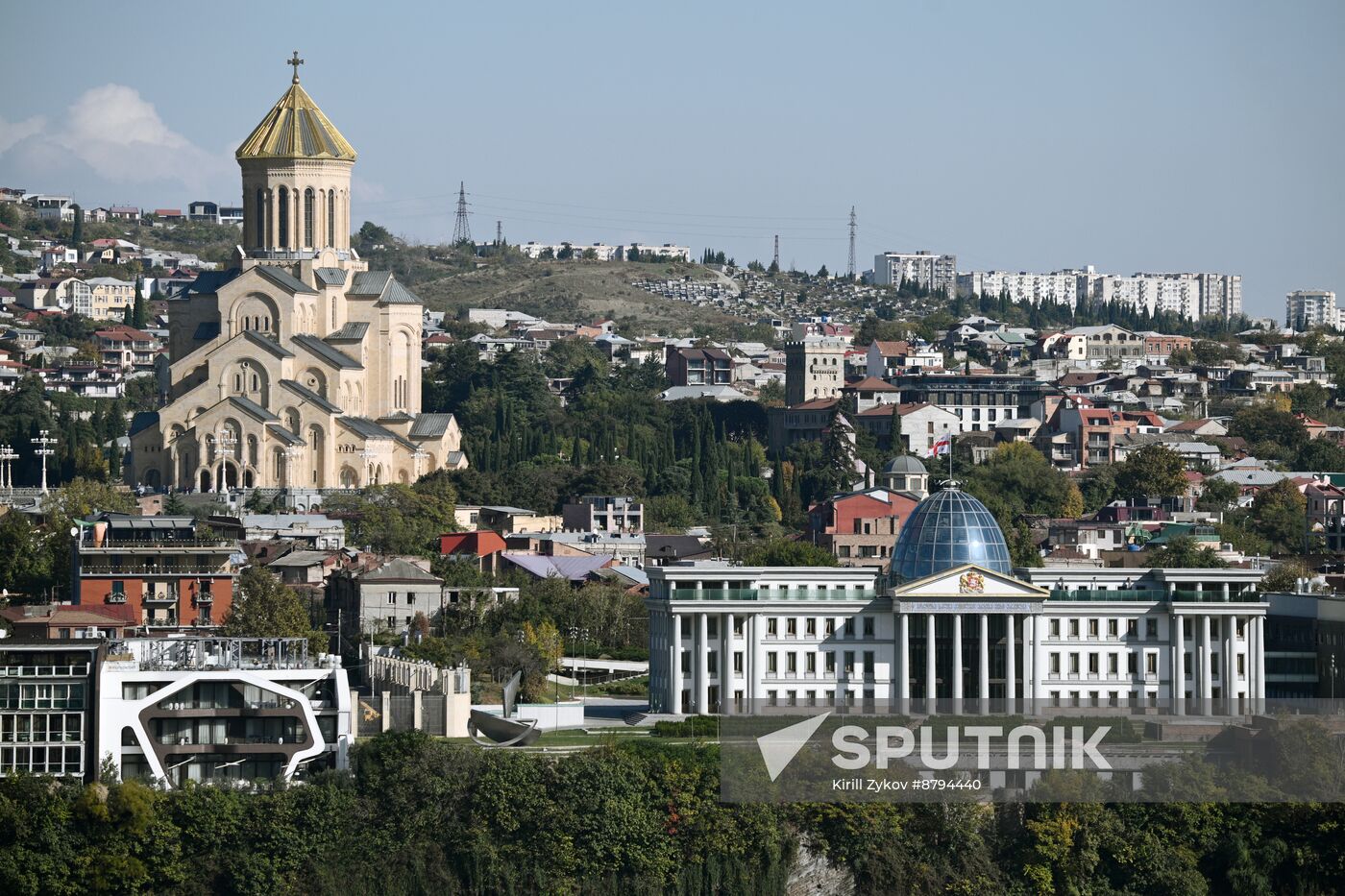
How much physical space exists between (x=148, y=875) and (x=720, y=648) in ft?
44.9

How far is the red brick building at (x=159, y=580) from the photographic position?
212 feet

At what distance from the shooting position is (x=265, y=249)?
311 feet

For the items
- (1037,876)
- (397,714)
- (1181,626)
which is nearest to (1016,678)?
(1181,626)

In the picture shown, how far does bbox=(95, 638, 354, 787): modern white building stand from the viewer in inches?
1986

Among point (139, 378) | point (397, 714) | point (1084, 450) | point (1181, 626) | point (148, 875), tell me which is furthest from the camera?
point (139, 378)

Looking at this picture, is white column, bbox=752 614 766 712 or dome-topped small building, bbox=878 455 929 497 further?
dome-topped small building, bbox=878 455 929 497

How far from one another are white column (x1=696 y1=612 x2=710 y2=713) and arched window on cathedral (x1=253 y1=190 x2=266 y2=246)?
40337 millimetres

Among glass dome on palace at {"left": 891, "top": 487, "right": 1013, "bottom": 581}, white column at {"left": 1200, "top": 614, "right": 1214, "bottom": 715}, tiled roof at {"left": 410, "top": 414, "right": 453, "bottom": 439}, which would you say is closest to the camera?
glass dome on palace at {"left": 891, "top": 487, "right": 1013, "bottom": 581}

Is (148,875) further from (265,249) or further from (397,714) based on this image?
(265,249)

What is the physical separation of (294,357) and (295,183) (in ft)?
20.1

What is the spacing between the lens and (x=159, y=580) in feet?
213

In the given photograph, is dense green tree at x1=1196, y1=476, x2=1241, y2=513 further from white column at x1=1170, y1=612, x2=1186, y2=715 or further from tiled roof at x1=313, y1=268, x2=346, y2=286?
white column at x1=1170, y1=612, x2=1186, y2=715

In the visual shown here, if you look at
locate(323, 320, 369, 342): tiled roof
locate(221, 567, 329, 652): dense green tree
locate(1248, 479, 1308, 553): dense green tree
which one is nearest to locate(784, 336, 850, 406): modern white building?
locate(323, 320, 369, 342): tiled roof

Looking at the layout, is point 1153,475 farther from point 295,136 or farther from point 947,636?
point 947,636
